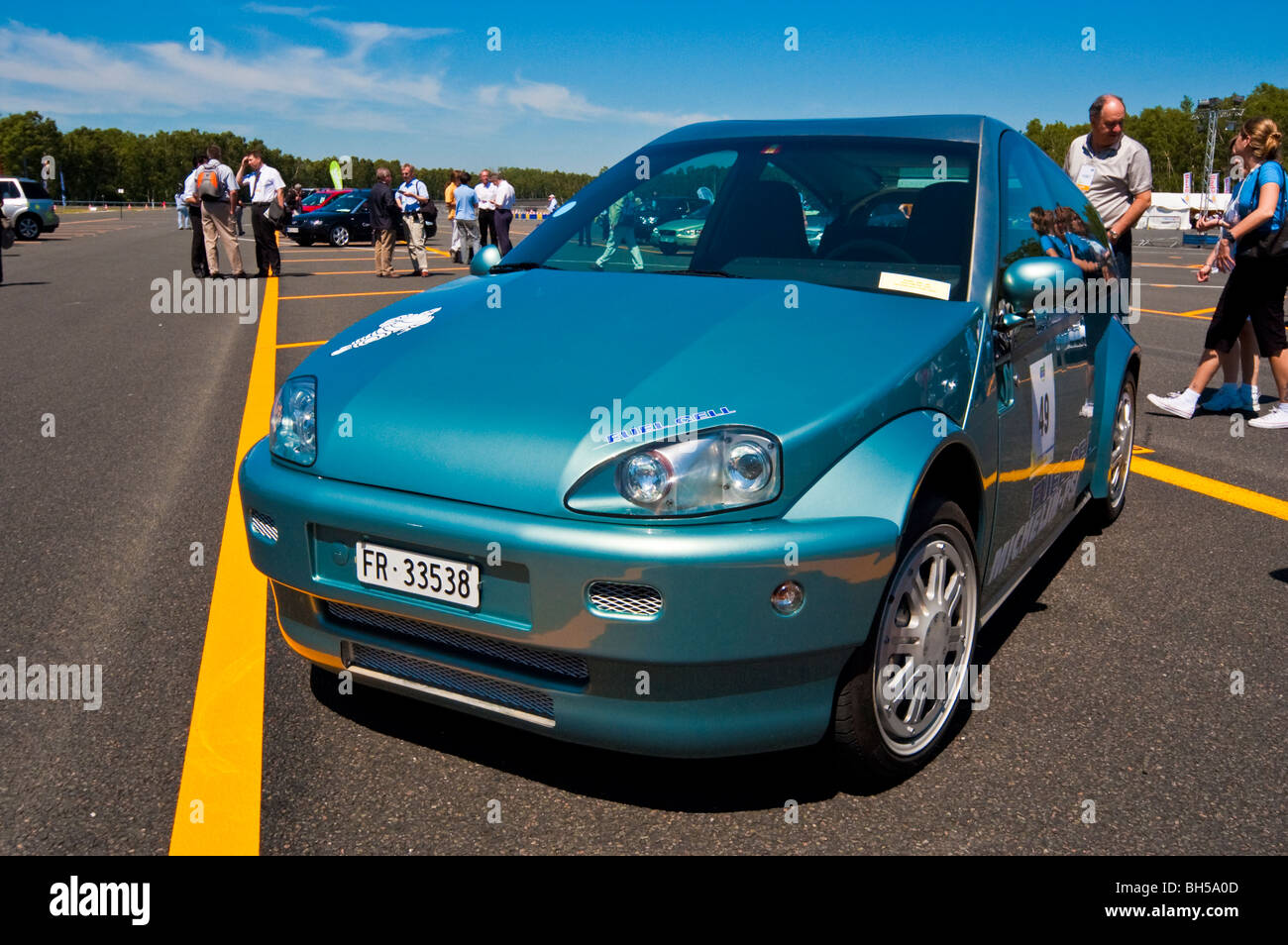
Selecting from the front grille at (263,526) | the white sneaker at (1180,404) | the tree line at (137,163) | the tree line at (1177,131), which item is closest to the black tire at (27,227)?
the white sneaker at (1180,404)

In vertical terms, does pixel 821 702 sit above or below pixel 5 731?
above

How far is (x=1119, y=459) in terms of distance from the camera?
184 inches

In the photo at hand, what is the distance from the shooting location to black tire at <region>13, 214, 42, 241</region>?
35.5 m

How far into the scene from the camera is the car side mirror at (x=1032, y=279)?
114 inches

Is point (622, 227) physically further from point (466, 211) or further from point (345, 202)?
point (345, 202)

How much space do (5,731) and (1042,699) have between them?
274 cm

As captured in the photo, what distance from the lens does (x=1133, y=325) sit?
11.5 metres

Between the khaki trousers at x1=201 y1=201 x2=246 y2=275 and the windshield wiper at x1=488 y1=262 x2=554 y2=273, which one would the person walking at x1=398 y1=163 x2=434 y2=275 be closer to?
the khaki trousers at x1=201 y1=201 x2=246 y2=275

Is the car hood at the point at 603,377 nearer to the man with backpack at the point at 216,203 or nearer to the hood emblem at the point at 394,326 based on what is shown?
the hood emblem at the point at 394,326

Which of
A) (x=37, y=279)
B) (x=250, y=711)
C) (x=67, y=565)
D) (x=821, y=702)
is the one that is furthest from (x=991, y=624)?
(x=37, y=279)

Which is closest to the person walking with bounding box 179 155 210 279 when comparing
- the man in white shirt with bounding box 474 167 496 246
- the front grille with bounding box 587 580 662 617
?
the man in white shirt with bounding box 474 167 496 246

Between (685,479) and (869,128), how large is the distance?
6.14 feet

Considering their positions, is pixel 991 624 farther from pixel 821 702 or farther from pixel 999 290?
pixel 821 702
